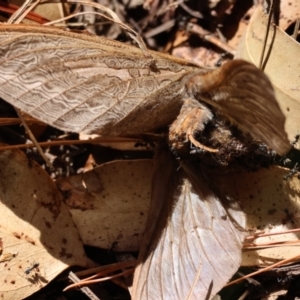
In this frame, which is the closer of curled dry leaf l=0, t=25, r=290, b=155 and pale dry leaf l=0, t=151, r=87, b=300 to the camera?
curled dry leaf l=0, t=25, r=290, b=155

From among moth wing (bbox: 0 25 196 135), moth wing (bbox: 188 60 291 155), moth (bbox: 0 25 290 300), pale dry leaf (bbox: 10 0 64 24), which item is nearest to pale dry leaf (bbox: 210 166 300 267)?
moth (bbox: 0 25 290 300)

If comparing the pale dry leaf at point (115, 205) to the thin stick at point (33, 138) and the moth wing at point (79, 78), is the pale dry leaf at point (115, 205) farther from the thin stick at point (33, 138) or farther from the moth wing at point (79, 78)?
the moth wing at point (79, 78)

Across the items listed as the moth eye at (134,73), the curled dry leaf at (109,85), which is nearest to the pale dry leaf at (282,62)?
the curled dry leaf at (109,85)

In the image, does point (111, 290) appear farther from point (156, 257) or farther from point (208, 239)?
point (208, 239)

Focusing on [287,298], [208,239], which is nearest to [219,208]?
[208,239]

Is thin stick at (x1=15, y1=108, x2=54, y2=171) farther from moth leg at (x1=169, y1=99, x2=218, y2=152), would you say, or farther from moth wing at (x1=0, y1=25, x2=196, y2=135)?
moth leg at (x1=169, y1=99, x2=218, y2=152)

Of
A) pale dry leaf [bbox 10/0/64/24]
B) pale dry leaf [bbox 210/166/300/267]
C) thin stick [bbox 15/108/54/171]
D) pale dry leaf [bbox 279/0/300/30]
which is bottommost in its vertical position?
thin stick [bbox 15/108/54/171]

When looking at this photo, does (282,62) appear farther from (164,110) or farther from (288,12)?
(164,110)
